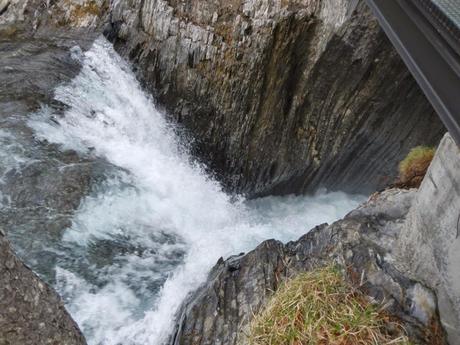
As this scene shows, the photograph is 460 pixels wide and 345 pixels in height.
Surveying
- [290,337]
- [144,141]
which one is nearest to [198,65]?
[144,141]

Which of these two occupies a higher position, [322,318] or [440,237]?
[440,237]

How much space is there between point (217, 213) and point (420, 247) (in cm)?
474

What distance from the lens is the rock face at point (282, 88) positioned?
28.4ft

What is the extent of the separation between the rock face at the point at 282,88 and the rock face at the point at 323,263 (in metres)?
3.20

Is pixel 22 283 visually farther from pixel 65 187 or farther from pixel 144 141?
pixel 144 141

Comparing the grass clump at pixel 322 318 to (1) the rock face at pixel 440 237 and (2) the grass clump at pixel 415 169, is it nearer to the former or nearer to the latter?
(1) the rock face at pixel 440 237

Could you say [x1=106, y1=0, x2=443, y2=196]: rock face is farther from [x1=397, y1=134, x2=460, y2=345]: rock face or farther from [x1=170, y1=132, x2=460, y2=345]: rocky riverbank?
[x1=397, y1=134, x2=460, y2=345]: rock face

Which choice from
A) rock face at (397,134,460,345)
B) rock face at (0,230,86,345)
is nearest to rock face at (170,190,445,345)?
rock face at (397,134,460,345)

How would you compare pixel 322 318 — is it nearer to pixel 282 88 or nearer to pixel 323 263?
pixel 323 263

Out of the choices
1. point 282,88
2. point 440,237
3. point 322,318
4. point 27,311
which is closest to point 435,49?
point 440,237

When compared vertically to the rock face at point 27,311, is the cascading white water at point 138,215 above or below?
below

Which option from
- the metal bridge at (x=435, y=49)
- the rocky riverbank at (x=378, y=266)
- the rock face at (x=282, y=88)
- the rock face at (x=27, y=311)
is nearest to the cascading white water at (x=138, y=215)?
the rock face at (x=282, y=88)

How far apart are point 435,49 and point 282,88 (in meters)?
5.75

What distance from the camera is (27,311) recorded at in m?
3.70
